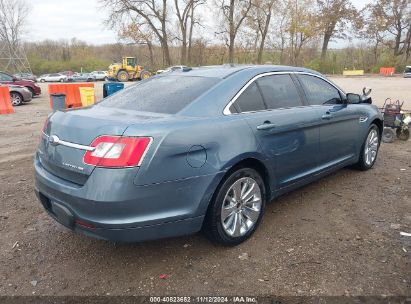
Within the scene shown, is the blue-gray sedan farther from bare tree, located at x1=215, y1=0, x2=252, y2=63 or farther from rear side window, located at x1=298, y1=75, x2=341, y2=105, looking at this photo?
bare tree, located at x1=215, y1=0, x2=252, y2=63

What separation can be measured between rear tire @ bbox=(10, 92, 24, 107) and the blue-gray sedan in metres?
13.8

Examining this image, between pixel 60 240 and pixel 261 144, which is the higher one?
pixel 261 144

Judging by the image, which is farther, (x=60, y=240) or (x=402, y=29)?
(x=402, y=29)

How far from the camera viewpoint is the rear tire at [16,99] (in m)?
15.4

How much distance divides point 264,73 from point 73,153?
2.05m

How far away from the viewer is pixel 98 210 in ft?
8.29

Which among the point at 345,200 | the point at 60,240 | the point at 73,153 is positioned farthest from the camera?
the point at 345,200

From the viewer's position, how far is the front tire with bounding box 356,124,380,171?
5.17 metres

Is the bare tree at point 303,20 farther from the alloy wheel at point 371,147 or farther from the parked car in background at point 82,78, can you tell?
the alloy wheel at point 371,147

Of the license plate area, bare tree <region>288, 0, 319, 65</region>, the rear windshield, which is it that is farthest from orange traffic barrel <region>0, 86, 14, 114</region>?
bare tree <region>288, 0, 319, 65</region>

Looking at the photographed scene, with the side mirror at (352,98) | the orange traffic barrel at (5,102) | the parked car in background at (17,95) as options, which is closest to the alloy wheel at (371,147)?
the side mirror at (352,98)

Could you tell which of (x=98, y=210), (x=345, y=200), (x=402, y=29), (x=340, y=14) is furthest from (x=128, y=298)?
(x=402, y=29)

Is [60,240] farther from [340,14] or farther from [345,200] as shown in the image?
[340,14]

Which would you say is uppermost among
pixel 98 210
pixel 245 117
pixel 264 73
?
pixel 264 73
